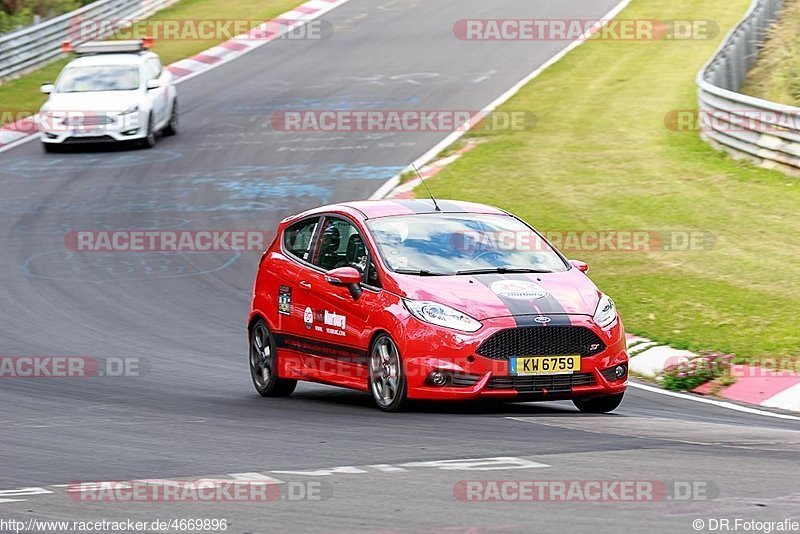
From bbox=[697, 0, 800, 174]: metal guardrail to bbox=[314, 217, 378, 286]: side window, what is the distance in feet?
35.5

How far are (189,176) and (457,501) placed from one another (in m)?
18.5

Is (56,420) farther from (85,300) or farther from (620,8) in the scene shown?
(620,8)

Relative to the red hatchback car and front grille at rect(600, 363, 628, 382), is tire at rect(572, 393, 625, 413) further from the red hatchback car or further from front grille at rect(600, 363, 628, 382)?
front grille at rect(600, 363, 628, 382)

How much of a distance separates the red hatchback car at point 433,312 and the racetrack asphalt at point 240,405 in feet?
0.86

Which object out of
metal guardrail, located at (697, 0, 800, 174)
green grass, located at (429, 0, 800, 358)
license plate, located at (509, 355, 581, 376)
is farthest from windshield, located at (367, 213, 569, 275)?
metal guardrail, located at (697, 0, 800, 174)

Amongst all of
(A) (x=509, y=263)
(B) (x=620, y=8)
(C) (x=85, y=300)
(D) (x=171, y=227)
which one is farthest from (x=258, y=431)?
(B) (x=620, y=8)

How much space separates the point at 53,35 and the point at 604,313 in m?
28.2

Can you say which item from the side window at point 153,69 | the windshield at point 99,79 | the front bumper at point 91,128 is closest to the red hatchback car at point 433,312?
the front bumper at point 91,128

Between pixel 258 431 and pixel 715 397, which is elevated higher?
pixel 258 431

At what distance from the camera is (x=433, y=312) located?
10234mm

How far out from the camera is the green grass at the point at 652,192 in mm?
14219

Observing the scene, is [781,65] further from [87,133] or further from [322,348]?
[322,348]

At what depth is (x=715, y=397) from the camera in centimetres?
1180

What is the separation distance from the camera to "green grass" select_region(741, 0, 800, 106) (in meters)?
25.3
